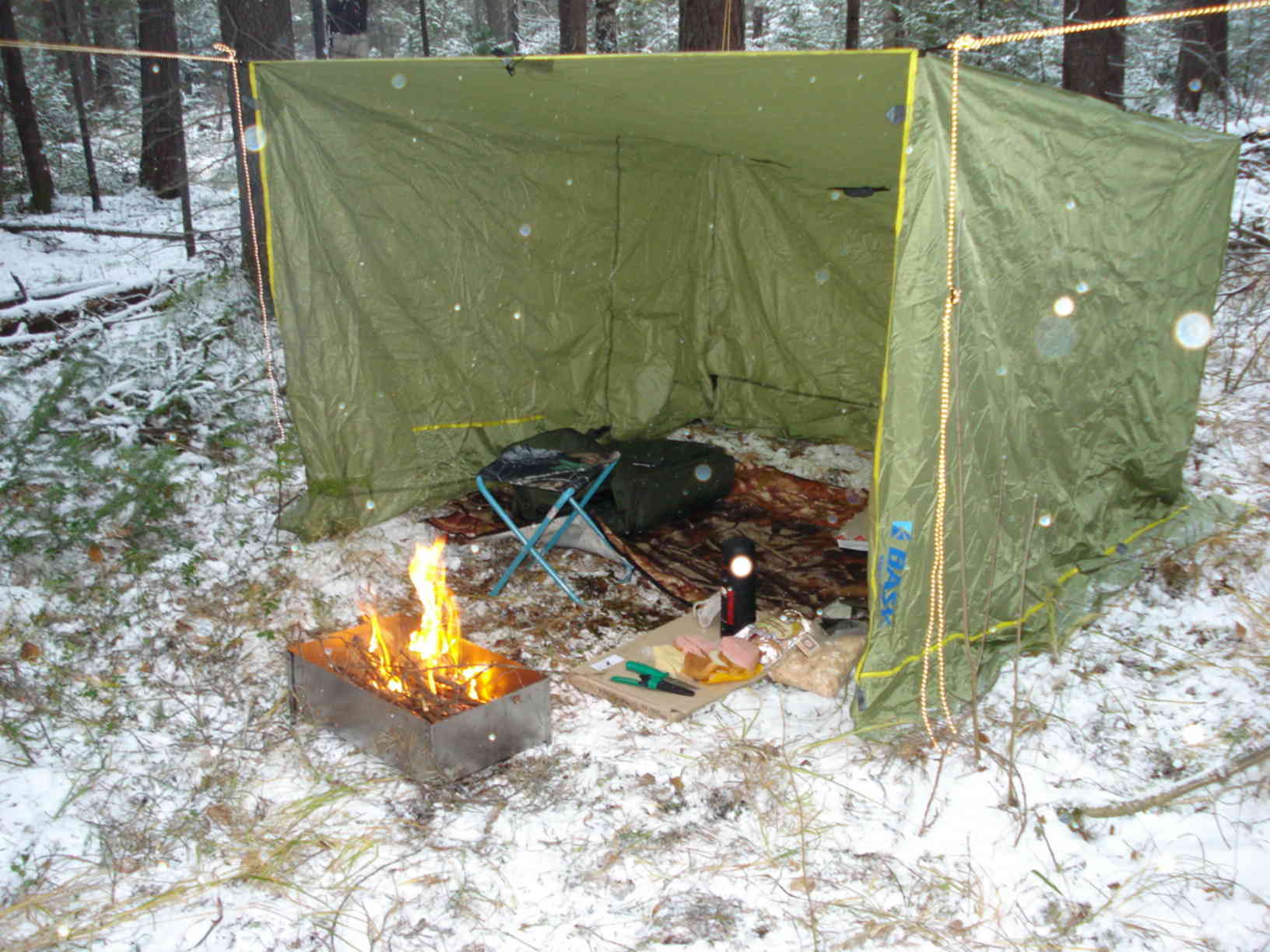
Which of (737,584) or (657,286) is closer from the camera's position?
(737,584)

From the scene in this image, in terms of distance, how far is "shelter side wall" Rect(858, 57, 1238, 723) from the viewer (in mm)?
2680

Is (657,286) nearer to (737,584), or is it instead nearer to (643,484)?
(643,484)

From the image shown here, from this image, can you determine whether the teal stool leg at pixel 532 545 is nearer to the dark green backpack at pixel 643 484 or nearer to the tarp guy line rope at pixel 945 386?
the dark green backpack at pixel 643 484

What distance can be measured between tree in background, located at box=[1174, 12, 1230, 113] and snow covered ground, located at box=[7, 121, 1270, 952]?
679cm

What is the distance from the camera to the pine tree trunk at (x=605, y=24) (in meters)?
8.10

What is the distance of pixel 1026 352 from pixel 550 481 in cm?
196

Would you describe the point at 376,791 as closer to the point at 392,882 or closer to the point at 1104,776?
the point at 392,882

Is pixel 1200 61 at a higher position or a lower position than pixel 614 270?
higher

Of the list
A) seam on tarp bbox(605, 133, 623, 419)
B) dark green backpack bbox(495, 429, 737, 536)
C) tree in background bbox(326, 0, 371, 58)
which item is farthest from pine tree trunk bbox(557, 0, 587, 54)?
dark green backpack bbox(495, 429, 737, 536)

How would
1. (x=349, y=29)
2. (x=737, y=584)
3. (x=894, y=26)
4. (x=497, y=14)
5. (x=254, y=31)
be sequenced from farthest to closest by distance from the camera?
(x=497, y=14)
(x=349, y=29)
(x=894, y=26)
(x=254, y=31)
(x=737, y=584)

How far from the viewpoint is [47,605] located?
11.6ft

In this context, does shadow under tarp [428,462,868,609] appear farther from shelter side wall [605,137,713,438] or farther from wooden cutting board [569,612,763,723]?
shelter side wall [605,137,713,438]

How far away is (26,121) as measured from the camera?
930cm

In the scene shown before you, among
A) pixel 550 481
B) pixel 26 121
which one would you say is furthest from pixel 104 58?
pixel 550 481
